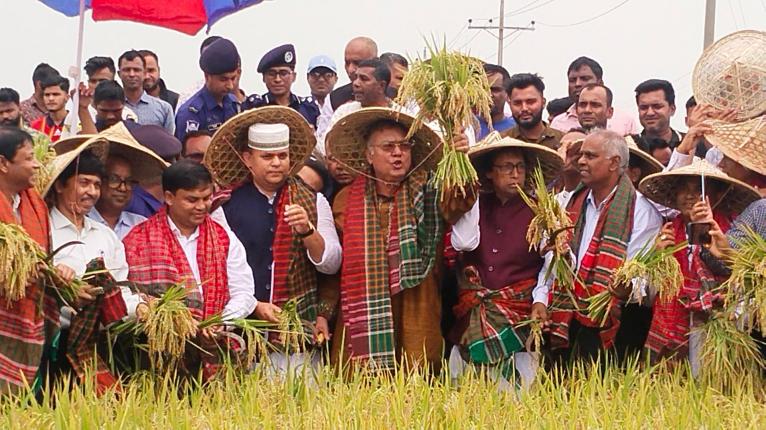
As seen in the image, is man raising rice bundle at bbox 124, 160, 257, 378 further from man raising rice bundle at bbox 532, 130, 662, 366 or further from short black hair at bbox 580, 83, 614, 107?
short black hair at bbox 580, 83, 614, 107

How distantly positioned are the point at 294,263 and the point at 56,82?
3.04 m

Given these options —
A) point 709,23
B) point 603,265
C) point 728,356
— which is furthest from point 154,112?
point 709,23

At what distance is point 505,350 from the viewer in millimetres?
6363

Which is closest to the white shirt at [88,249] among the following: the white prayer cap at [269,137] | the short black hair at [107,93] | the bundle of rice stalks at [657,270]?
the white prayer cap at [269,137]

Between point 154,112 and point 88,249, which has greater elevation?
point 154,112

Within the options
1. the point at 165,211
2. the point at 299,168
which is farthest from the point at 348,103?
the point at 165,211

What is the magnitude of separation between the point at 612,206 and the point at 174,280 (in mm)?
2251

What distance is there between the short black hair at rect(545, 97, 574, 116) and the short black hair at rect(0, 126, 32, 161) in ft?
15.5

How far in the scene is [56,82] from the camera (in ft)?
28.2

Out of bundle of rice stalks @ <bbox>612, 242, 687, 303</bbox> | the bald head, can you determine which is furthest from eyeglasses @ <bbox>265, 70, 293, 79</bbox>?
bundle of rice stalks @ <bbox>612, 242, 687, 303</bbox>

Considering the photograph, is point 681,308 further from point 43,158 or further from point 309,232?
point 43,158

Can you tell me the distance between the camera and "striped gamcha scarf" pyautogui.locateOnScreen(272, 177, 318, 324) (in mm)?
6410

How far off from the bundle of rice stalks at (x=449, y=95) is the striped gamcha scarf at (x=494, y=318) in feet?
2.27

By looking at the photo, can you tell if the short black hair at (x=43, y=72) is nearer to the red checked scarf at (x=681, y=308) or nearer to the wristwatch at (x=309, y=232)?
the wristwatch at (x=309, y=232)
